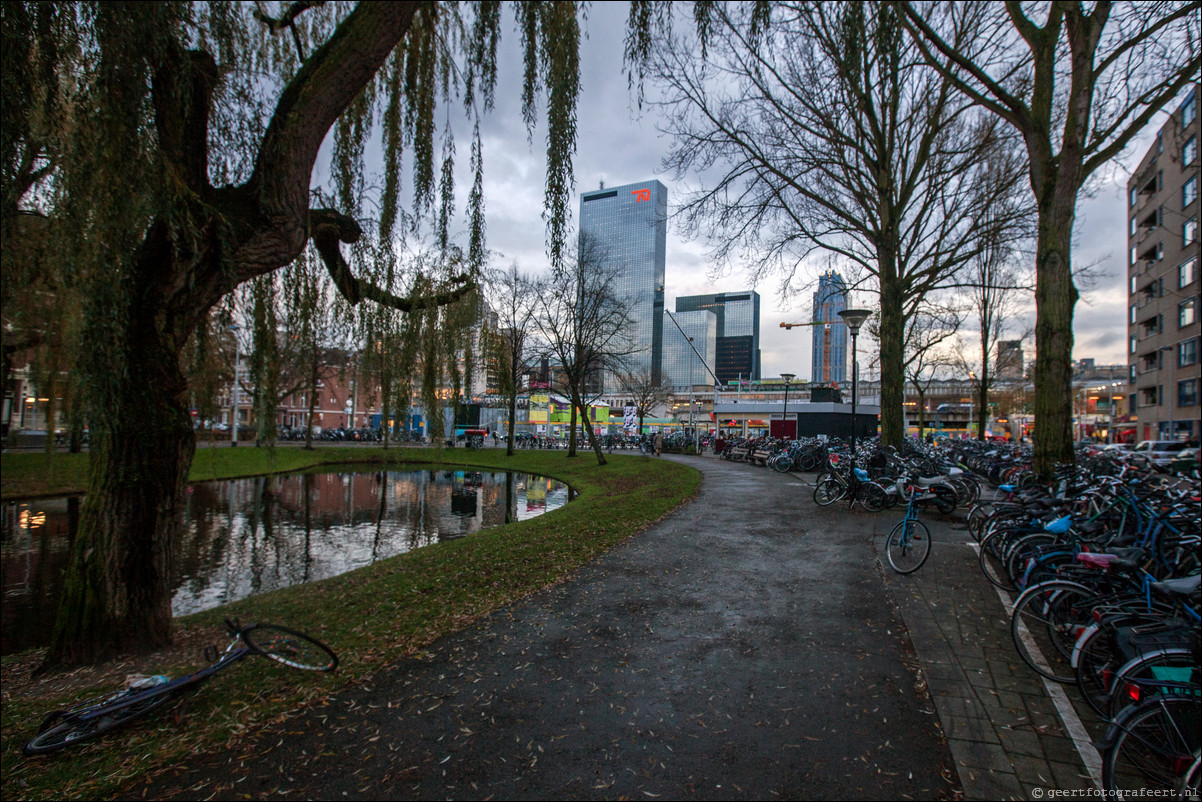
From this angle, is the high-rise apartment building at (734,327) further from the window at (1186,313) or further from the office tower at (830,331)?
the window at (1186,313)

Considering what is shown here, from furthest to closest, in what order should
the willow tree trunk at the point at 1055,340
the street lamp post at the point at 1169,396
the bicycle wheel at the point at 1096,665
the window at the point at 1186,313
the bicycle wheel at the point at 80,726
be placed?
1. the street lamp post at the point at 1169,396
2. the window at the point at 1186,313
3. the willow tree trunk at the point at 1055,340
4. the bicycle wheel at the point at 1096,665
5. the bicycle wheel at the point at 80,726

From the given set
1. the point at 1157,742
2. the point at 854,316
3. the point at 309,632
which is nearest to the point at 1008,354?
the point at 854,316

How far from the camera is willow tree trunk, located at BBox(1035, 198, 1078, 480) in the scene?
9070mm

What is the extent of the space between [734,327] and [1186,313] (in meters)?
64.5

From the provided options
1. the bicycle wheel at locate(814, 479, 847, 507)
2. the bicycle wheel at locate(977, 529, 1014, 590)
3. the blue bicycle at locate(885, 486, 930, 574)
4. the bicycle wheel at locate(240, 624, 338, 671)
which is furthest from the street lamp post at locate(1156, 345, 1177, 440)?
the bicycle wheel at locate(240, 624, 338, 671)

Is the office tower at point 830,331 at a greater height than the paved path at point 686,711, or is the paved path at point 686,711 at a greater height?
the office tower at point 830,331

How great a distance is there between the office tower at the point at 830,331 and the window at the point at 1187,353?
21.2 m

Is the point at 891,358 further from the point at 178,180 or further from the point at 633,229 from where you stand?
the point at 178,180

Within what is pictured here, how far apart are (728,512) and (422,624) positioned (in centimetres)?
735

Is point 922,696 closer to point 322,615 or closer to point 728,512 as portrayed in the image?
point 322,615

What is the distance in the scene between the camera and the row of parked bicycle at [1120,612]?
8.28 ft

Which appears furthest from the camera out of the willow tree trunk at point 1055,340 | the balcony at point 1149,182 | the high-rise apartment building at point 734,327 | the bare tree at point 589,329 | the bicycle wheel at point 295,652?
the high-rise apartment building at point 734,327

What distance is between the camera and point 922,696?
12.0 feet

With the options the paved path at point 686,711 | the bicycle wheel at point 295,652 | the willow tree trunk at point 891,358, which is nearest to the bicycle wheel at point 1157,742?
the paved path at point 686,711
